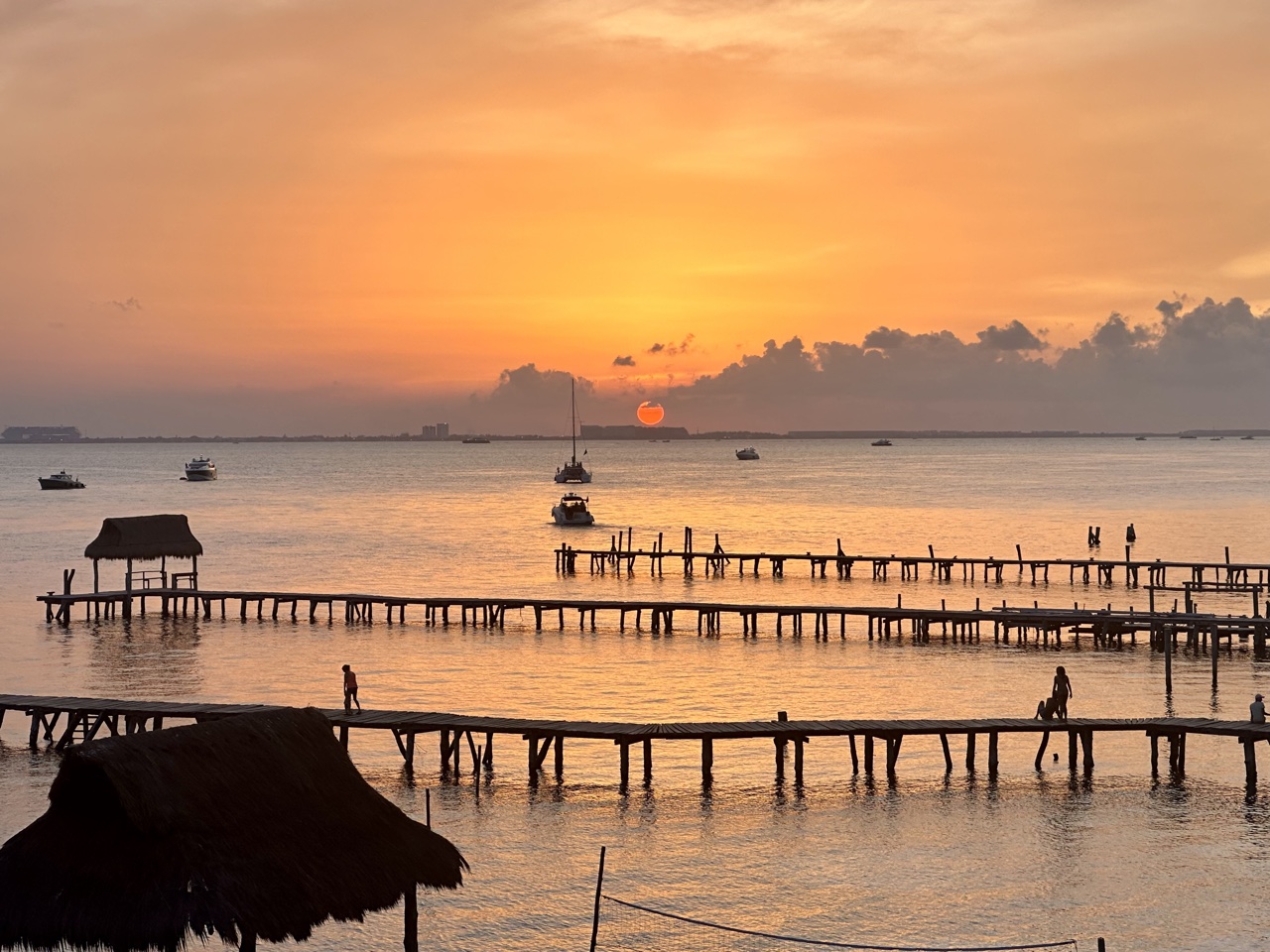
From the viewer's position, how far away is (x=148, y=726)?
34375 millimetres

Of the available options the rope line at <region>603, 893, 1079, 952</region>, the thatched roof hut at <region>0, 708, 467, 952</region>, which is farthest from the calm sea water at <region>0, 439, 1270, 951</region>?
the thatched roof hut at <region>0, 708, 467, 952</region>

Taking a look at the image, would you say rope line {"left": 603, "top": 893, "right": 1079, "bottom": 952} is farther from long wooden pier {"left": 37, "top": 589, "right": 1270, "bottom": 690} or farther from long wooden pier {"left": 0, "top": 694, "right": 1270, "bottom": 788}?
long wooden pier {"left": 37, "top": 589, "right": 1270, "bottom": 690}

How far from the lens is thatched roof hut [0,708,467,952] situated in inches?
594

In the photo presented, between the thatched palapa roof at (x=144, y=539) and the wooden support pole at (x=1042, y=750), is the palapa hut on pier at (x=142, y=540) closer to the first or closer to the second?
the thatched palapa roof at (x=144, y=539)

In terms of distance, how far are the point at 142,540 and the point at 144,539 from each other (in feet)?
0.37

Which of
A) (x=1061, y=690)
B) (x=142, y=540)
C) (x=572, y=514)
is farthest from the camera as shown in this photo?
(x=572, y=514)

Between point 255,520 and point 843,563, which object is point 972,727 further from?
point 255,520

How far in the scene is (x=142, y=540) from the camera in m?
58.9

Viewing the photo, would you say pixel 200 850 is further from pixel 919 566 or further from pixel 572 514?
pixel 572 514

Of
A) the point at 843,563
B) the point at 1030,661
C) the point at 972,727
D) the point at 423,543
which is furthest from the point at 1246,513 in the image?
the point at 972,727

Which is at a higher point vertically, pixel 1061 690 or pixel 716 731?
pixel 1061 690

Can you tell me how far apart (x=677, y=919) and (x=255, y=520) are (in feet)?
360

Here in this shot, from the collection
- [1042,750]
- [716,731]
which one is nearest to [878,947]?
[716,731]

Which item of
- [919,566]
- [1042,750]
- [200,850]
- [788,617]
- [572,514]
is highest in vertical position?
[200,850]
